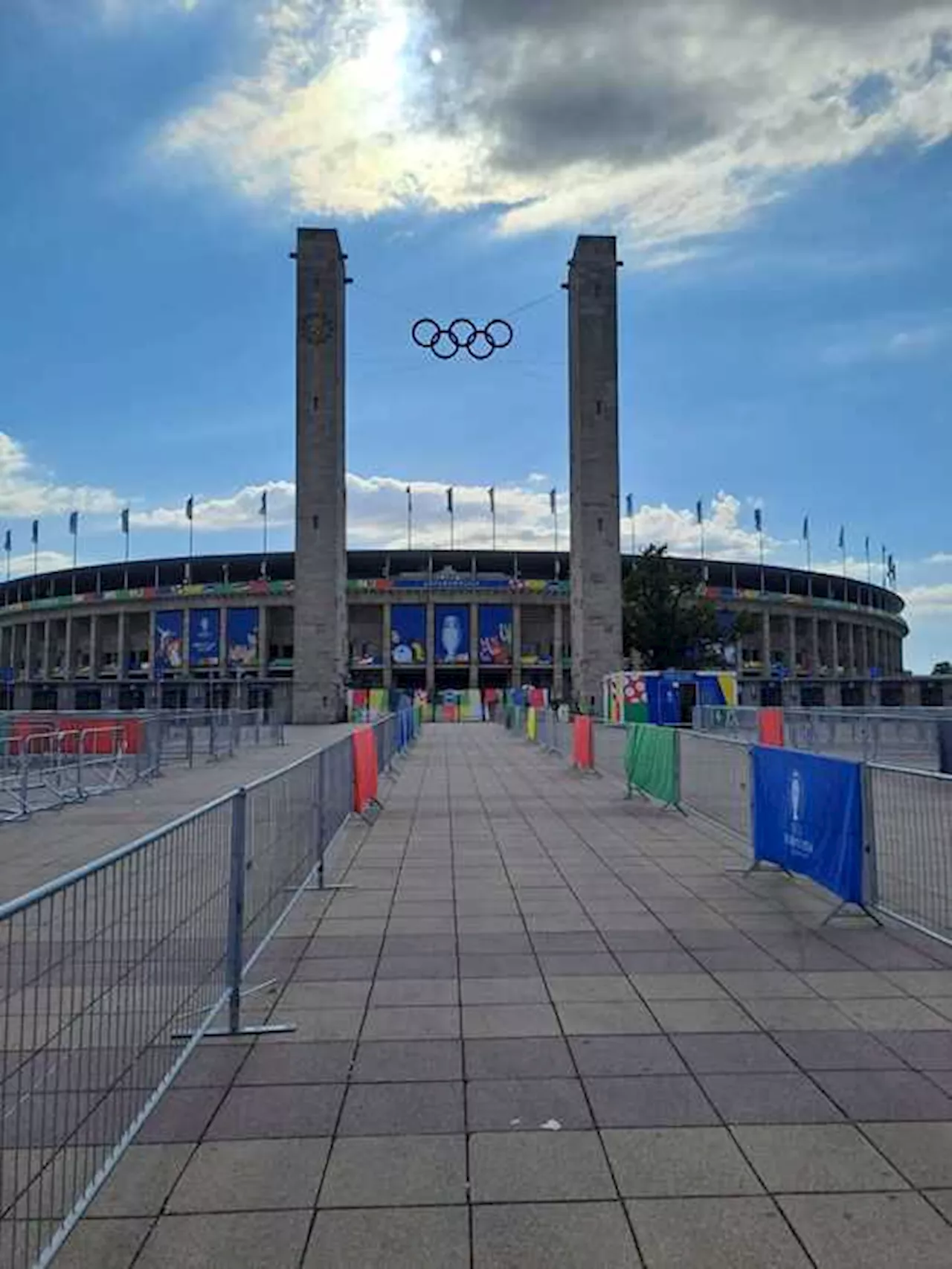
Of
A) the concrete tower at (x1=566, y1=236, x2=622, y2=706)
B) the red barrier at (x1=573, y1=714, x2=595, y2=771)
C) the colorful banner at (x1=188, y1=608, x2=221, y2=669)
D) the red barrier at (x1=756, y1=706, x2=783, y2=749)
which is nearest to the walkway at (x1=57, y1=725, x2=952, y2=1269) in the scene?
the red barrier at (x1=573, y1=714, x2=595, y2=771)

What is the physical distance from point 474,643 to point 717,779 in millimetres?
83625

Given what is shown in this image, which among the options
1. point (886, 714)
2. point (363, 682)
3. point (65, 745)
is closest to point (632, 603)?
point (363, 682)

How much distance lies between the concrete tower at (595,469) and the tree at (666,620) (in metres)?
12.6

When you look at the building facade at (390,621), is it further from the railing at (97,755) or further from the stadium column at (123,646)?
the railing at (97,755)

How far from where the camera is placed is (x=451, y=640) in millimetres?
96375

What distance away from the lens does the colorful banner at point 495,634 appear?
96250mm

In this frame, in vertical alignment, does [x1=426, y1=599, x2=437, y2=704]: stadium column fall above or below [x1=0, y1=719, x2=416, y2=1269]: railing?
above

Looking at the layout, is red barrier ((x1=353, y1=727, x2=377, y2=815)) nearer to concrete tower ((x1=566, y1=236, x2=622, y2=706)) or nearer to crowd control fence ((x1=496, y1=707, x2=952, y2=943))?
crowd control fence ((x1=496, y1=707, x2=952, y2=943))

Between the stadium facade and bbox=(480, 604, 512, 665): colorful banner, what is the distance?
0.16 meters

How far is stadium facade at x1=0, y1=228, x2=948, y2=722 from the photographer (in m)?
62.1

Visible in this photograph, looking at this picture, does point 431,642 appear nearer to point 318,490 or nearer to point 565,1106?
point 318,490

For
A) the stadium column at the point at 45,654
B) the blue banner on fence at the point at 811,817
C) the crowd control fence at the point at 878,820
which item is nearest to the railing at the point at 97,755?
the crowd control fence at the point at 878,820

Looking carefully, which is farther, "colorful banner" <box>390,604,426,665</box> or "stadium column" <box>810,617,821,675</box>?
"stadium column" <box>810,617,821,675</box>

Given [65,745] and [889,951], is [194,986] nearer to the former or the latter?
[889,951]
